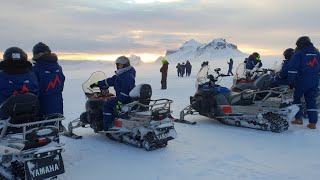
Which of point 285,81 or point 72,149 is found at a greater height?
point 285,81

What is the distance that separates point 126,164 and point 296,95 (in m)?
4.29

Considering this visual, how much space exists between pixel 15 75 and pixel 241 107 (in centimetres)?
488

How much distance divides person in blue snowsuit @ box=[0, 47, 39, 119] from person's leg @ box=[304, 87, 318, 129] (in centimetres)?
563

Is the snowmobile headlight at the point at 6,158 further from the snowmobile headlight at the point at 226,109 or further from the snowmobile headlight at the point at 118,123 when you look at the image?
the snowmobile headlight at the point at 226,109

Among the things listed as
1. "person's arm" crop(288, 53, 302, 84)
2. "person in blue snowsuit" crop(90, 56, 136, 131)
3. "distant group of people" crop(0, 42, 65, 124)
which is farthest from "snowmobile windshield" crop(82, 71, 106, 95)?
"person's arm" crop(288, 53, 302, 84)

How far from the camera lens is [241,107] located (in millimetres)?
7871

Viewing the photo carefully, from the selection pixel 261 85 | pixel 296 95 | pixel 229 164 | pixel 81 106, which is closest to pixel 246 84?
pixel 261 85

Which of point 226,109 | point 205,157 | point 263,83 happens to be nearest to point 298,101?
point 263,83

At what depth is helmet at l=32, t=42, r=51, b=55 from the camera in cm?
536

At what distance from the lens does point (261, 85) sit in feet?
27.0

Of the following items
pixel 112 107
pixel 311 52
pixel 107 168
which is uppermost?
pixel 311 52

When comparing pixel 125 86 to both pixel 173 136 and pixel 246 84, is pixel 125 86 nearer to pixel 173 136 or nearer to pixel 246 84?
pixel 173 136

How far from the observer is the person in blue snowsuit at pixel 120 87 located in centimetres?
640

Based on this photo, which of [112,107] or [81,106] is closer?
[112,107]
